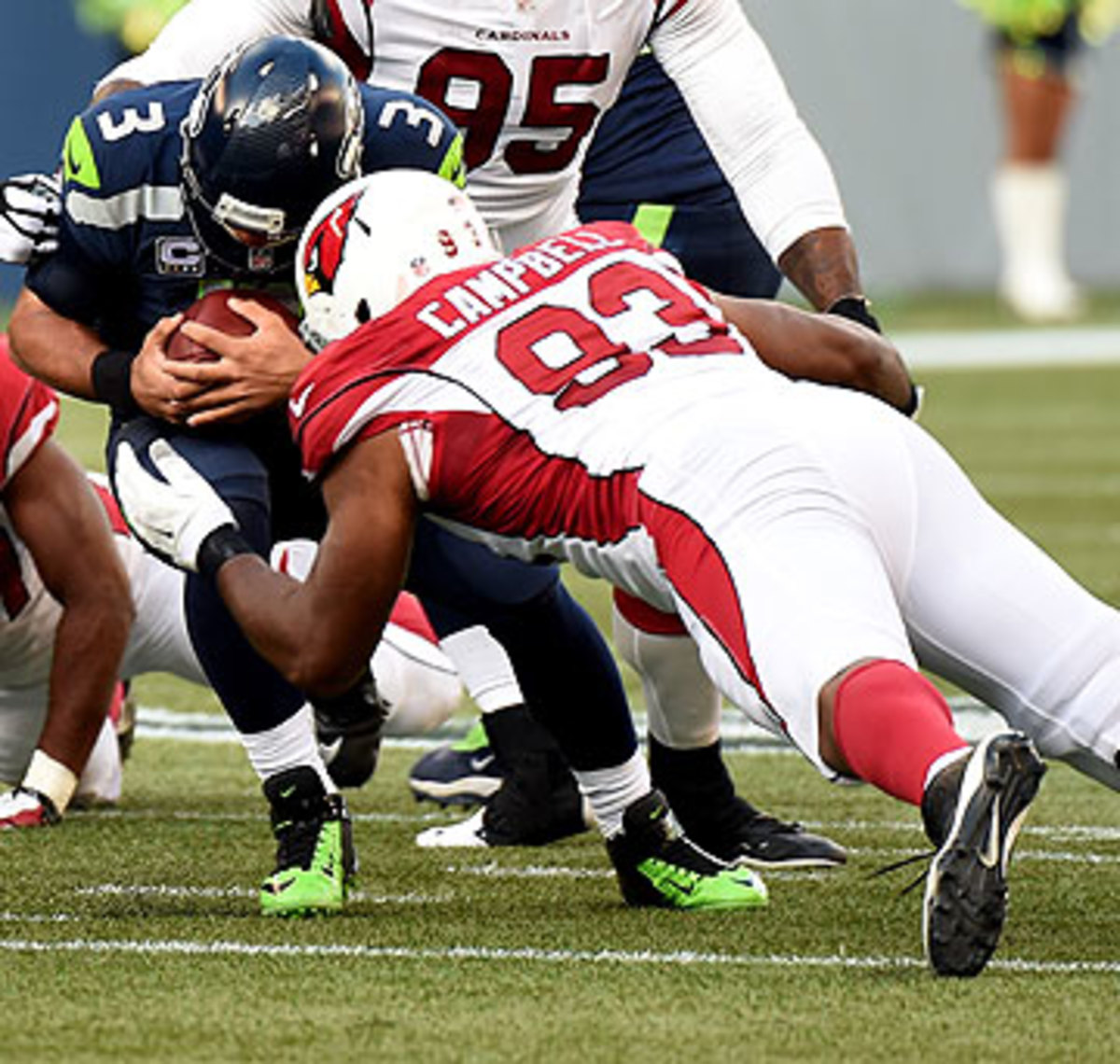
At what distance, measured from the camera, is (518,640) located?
4109 millimetres

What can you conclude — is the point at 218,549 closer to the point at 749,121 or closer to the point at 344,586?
the point at 344,586

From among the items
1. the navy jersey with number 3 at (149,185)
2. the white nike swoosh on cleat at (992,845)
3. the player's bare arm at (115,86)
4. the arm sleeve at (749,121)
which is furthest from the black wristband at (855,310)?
the white nike swoosh on cleat at (992,845)

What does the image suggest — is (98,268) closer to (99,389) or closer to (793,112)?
(99,389)

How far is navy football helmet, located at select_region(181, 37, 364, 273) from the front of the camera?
13.3ft

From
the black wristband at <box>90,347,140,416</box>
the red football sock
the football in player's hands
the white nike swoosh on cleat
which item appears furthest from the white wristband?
the white nike swoosh on cleat

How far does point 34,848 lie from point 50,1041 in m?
1.47

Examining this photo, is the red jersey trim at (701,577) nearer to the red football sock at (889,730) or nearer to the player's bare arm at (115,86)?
the red football sock at (889,730)

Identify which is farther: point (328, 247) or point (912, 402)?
point (912, 402)

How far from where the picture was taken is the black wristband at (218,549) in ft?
12.8

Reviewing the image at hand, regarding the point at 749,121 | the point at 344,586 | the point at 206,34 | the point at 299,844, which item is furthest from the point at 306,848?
the point at 749,121

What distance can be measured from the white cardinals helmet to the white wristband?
1.27m

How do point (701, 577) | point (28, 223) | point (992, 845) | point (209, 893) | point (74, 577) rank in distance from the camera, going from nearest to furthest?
point (992, 845) < point (701, 577) < point (209, 893) < point (28, 223) < point (74, 577)

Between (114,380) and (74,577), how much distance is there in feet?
2.44

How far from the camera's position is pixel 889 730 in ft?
11.0
